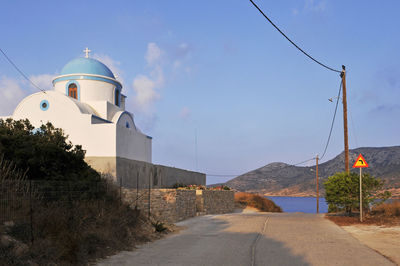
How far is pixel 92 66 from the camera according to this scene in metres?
28.3

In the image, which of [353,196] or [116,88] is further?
[116,88]

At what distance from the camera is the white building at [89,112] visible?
2257 centimetres

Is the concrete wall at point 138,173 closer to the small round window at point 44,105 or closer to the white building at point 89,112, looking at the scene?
the white building at point 89,112

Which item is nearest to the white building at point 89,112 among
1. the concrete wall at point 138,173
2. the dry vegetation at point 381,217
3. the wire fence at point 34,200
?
the concrete wall at point 138,173

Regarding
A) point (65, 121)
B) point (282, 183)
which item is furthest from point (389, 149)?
point (65, 121)

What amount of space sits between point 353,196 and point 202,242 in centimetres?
1031

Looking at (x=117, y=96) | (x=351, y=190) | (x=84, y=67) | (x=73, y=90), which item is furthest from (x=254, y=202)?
(x=84, y=67)

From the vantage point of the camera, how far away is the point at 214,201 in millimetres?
28172

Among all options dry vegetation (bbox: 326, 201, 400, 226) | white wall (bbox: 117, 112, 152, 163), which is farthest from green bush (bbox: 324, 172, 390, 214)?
white wall (bbox: 117, 112, 152, 163)

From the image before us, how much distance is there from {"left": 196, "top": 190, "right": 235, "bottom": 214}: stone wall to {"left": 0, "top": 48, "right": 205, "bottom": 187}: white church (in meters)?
3.58

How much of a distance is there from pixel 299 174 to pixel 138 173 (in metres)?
143

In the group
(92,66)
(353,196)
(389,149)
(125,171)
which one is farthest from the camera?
(389,149)

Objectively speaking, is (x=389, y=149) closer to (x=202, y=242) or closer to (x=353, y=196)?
(x=353, y=196)

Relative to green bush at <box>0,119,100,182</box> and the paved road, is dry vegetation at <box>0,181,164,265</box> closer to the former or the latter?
the paved road
